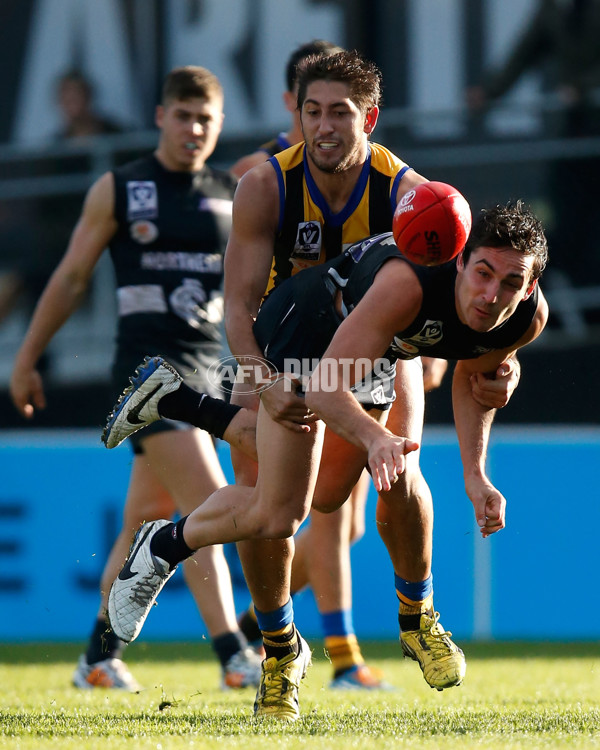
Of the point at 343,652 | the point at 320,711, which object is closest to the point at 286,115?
the point at 343,652

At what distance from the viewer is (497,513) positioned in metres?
4.66

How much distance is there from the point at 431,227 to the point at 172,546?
165 centimetres

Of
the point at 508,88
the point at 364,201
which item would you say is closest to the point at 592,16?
the point at 508,88

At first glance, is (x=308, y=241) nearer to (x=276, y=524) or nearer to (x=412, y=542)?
(x=276, y=524)

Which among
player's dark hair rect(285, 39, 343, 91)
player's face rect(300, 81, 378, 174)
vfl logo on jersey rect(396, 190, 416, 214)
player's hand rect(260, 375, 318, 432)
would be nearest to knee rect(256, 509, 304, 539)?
player's hand rect(260, 375, 318, 432)

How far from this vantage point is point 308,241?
4918 millimetres

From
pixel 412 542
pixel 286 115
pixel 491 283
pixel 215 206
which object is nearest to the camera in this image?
pixel 491 283

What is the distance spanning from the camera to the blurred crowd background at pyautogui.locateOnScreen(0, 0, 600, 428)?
10664 mm

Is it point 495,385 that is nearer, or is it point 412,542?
point 495,385

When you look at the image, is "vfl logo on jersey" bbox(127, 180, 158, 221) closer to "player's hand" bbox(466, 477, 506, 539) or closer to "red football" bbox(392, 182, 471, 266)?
"red football" bbox(392, 182, 471, 266)

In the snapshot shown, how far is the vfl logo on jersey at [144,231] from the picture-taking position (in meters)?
6.29

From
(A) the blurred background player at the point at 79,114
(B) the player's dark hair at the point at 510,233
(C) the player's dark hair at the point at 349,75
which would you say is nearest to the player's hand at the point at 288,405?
(B) the player's dark hair at the point at 510,233

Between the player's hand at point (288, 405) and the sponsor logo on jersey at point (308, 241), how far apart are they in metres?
0.56

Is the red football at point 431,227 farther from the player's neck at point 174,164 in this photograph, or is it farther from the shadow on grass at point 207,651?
the shadow on grass at point 207,651
